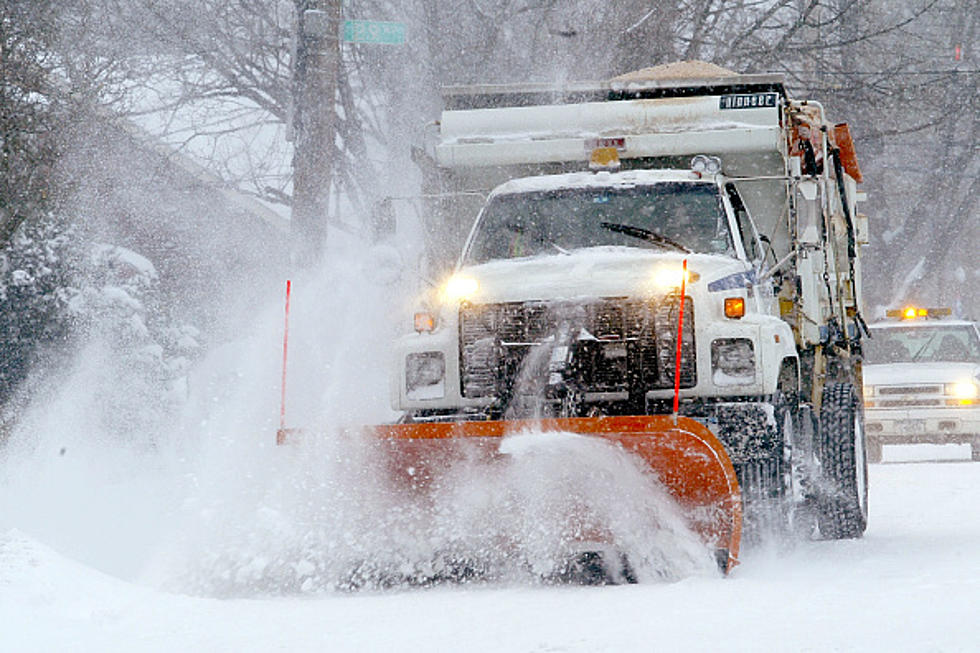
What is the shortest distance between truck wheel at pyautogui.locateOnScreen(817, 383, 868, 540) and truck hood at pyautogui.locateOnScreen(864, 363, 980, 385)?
292 inches

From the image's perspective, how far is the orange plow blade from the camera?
655cm

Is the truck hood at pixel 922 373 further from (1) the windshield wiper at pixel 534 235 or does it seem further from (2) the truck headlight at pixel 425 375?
(2) the truck headlight at pixel 425 375

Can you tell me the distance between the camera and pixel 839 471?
370 inches

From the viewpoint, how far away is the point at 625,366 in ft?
24.4

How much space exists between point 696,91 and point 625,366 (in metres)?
3.67

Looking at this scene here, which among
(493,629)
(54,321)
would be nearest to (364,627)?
(493,629)

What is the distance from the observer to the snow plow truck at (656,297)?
711cm

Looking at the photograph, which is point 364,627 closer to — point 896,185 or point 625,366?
point 625,366

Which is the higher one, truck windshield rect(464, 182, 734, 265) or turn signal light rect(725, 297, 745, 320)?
truck windshield rect(464, 182, 734, 265)

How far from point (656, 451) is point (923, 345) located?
482 inches

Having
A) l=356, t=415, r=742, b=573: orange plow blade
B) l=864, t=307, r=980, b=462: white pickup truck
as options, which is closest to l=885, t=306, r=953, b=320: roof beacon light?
l=864, t=307, r=980, b=462: white pickup truck

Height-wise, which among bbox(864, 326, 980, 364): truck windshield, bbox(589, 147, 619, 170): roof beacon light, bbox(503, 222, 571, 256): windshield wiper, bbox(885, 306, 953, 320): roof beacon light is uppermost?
bbox(589, 147, 619, 170): roof beacon light

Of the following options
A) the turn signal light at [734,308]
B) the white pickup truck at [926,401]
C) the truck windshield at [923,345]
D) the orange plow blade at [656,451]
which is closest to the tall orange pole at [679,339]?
the orange plow blade at [656,451]

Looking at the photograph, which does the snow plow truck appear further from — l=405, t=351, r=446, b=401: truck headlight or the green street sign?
the green street sign
